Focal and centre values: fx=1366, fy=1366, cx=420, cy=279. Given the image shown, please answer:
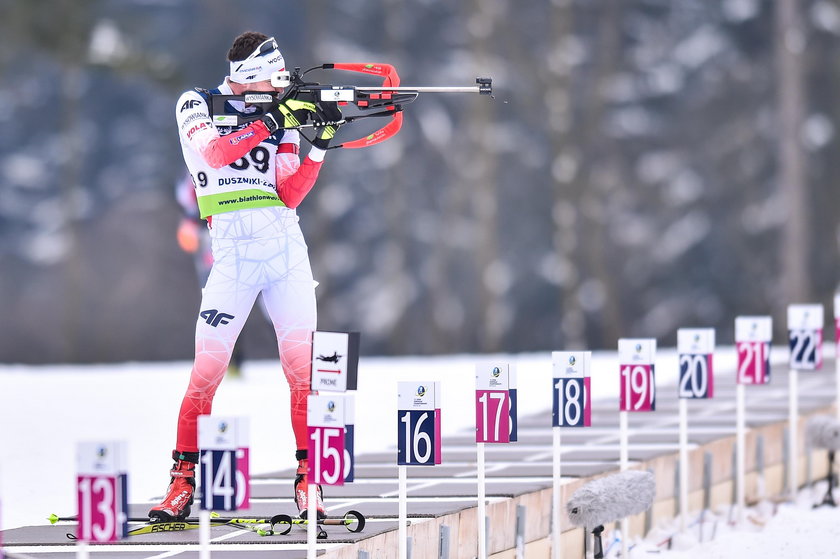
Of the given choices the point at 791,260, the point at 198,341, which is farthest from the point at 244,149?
the point at 791,260

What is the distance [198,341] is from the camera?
4.45m

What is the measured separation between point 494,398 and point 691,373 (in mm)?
1574

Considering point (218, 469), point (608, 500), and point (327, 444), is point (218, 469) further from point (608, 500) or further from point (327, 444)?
point (608, 500)

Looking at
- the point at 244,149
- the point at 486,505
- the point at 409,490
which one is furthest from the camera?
the point at 409,490

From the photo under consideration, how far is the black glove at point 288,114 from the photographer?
425 cm

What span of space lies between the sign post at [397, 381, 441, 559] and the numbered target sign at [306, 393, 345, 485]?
17.2 inches

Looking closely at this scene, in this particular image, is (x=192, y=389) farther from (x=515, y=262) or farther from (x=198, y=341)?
(x=515, y=262)

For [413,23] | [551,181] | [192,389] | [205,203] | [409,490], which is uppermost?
[413,23]

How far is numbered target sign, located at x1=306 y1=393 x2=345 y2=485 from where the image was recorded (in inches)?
144

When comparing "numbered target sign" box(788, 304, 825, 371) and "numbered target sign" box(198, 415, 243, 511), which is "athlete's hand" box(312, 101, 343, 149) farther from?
"numbered target sign" box(788, 304, 825, 371)

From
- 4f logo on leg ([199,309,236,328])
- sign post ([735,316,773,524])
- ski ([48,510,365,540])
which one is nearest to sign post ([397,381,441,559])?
ski ([48,510,365,540])

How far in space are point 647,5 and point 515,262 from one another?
4595mm

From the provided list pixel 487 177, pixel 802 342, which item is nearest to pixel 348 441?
pixel 802 342

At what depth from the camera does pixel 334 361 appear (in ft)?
12.6
